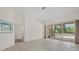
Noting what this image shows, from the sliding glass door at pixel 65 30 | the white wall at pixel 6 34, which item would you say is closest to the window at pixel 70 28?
the sliding glass door at pixel 65 30

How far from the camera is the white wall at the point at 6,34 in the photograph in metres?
5.50

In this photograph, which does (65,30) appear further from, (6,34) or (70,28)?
(6,34)

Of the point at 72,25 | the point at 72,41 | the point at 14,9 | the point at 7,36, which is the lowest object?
the point at 72,41

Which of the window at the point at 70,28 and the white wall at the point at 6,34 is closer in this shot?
the white wall at the point at 6,34

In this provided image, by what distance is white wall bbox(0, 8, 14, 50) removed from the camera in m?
5.50

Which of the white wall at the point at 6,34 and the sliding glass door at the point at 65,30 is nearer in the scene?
the white wall at the point at 6,34

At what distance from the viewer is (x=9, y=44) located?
608cm

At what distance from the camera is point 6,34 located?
237 inches

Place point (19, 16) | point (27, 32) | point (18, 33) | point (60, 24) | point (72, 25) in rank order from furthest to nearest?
1. point (60, 24)
2. point (72, 25)
3. point (27, 32)
4. point (18, 33)
5. point (19, 16)

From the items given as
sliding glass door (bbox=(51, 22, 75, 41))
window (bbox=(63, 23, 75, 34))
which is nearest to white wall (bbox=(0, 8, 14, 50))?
sliding glass door (bbox=(51, 22, 75, 41))

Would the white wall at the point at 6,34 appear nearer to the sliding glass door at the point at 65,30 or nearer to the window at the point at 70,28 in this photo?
the sliding glass door at the point at 65,30
